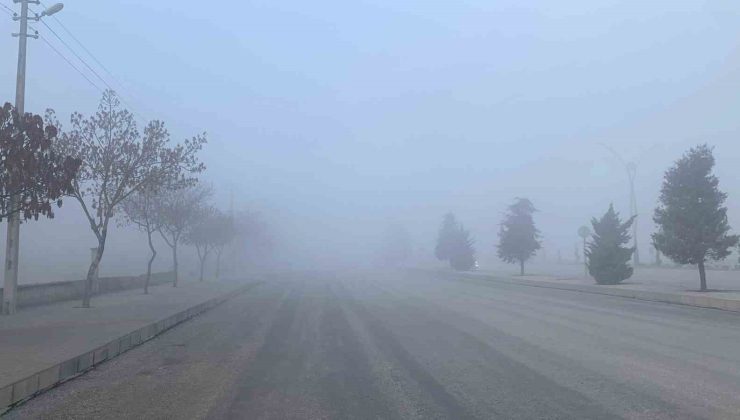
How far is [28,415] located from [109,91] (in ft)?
48.6

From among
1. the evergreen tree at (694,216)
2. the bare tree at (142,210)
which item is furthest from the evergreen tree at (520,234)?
the bare tree at (142,210)

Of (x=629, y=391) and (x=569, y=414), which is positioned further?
(x=629, y=391)

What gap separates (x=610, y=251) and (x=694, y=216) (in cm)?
772

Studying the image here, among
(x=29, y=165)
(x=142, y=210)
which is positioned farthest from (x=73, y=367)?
(x=142, y=210)

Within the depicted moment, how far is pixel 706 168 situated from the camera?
79.6 feet

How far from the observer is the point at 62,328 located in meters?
13.8

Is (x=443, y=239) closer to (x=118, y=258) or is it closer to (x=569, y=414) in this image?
(x=118, y=258)

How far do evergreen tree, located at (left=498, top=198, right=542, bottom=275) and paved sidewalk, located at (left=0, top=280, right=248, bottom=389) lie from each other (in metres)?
28.6

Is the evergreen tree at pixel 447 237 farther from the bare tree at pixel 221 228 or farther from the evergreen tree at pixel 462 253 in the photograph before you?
the bare tree at pixel 221 228

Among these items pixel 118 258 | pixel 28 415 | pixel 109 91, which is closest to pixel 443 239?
pixel 118 258

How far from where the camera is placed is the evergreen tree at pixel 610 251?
31.3 meters

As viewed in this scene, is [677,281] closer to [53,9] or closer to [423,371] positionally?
[423,371]

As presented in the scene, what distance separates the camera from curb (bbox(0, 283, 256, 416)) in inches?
303

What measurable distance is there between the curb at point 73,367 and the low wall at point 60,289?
5.96 meters
